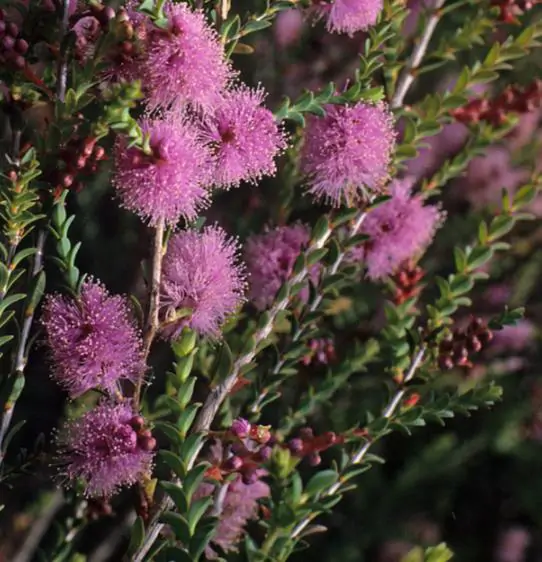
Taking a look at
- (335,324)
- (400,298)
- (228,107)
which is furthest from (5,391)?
(335,324)

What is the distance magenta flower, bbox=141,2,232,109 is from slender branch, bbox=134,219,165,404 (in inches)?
4.0

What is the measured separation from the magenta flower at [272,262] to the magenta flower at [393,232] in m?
0.06

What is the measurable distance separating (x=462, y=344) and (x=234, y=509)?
10.5 inches

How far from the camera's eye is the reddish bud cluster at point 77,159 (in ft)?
1.87

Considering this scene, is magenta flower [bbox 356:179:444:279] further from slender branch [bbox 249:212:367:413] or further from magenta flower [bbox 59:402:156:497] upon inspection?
magenta flower [bbox 59:402:156:497]

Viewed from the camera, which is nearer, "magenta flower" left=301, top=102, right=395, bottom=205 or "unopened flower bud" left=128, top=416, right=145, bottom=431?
"unopened flower bud" left=128, top=416, right=145, bottom=431

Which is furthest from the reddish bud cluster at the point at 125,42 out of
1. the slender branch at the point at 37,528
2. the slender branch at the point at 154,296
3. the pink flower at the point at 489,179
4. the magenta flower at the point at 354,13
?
the pink flower at the point at 489,179

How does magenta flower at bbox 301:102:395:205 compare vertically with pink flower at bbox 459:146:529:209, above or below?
above

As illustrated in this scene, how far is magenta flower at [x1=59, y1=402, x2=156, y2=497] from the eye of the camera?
1.90ft

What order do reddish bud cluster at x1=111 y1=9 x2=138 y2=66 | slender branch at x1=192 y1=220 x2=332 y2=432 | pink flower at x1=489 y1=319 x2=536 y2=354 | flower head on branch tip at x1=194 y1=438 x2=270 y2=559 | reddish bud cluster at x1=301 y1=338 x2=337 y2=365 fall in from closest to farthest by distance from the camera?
reddish bud cluster at x1=111 y1=9 x2=138 y2=66
slender branch at x1=192 y1=220 x2=332 y2=432
flower head on branch tip at x1=194 y1=438 x2=270 y2=559
reddish bud cluster at x1=301 y1=338 x2=337 y2=365
pink flower at x1=489 y1=319 x2=536 y2=354

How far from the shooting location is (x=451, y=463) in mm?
1028

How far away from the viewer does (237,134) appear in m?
0.61

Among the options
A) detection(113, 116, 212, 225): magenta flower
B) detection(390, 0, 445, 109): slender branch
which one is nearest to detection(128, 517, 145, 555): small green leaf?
detection(113, 116, 212, 225): magenta flower

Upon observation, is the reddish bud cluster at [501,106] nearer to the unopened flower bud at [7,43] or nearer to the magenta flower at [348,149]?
the magenta flower at [348,149]
